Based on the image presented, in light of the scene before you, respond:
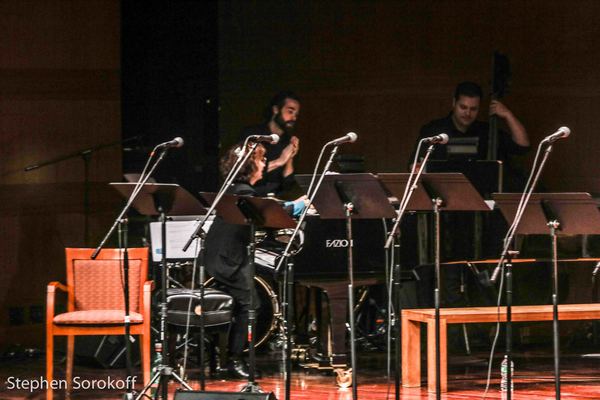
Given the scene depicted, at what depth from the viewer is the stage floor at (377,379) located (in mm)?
6387

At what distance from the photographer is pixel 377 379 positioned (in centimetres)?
695

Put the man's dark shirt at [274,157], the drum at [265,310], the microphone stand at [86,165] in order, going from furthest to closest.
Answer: the man's dark shirt at [274,157] → the microphone stand at [86,165] → the drum at [265,310]

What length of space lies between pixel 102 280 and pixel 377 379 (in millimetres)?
1881

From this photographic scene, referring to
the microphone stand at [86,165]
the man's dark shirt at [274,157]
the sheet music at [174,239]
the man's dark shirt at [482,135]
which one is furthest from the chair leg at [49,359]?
the man's dark shirt at [482,135]

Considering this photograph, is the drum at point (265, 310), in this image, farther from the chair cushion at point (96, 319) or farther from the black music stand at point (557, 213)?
the black music stand at point (557, 213)

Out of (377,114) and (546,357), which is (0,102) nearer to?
(377,114)

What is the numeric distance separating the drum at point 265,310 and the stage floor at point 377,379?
0.69ft

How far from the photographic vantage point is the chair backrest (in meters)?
6.56

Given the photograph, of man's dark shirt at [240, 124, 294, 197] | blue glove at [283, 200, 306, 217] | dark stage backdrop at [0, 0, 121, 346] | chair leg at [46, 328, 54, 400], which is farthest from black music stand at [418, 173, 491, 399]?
dark stage backdrop at [0, 0, 121, 346]

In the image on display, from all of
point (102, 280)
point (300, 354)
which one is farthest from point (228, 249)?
point (300, 354)

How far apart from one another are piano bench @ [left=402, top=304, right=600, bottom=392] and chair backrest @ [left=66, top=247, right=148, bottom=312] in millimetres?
1686

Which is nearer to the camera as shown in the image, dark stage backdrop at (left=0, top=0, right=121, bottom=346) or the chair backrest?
the chair backrest

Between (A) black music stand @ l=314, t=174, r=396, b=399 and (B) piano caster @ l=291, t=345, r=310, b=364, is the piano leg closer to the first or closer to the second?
(B) piano caster @ l=291, t=345, r=310, b=364

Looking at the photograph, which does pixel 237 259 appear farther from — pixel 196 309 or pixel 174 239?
pixel 174 239
